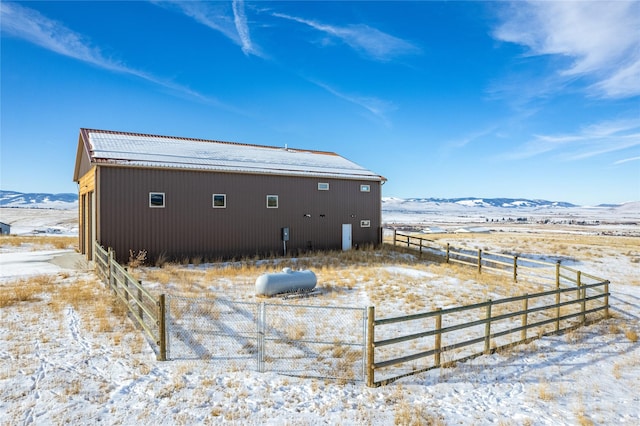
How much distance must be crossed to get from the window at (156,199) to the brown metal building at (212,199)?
5 centimetres

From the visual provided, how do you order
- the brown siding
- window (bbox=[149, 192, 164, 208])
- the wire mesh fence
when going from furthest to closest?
window (bbox=[149, 192, 164, 208]) < the brown siding < the wire mesh fence

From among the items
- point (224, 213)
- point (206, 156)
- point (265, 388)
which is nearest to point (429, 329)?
point (265, 388)

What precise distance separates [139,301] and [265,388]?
3.64 m

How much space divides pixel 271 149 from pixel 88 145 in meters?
12.0

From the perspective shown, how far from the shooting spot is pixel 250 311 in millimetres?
10109

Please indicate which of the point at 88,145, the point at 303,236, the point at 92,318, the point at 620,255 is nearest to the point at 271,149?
the point at 303,236

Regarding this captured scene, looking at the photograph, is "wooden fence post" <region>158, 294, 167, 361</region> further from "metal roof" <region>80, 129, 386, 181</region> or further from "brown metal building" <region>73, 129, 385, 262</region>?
"metal roof" <region>80, 129, 386, 181</region>

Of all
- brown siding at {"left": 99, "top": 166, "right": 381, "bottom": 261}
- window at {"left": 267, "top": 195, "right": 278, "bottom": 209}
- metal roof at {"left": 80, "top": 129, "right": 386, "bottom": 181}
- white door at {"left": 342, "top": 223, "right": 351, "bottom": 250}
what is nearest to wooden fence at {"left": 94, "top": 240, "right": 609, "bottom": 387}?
brown siding at {"left": 99, "top": 166, "right": 381, "bottom": 261}

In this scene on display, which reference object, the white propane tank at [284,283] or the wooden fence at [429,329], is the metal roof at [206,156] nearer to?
the wooden fence at [429,329]

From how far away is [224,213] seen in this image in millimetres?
19359

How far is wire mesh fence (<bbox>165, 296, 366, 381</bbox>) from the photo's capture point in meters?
6.83

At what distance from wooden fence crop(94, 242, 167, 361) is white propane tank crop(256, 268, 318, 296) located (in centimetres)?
339

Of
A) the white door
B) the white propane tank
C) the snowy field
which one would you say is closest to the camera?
the snowy field

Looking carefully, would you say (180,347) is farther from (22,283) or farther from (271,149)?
(271,149)
